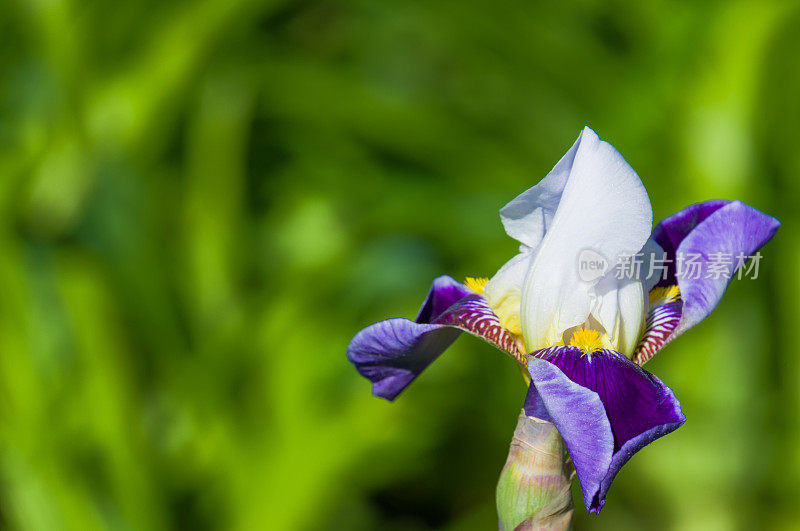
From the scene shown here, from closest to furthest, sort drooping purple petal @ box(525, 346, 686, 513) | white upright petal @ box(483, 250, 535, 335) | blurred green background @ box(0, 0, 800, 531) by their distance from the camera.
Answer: drooping purple petal @ box(525, 346, 686, 513) < white upright petal @ box(483, 250, 535, 335) < blurred green background @ box(0, 0, 800, 531)

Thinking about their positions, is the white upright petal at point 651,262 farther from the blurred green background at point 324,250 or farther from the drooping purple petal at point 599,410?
the blurred green background at point 324,250

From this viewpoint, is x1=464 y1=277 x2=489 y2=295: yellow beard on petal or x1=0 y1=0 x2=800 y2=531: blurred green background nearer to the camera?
x1=464 y1=277 x2=489 y2=295: yellow beard on petal

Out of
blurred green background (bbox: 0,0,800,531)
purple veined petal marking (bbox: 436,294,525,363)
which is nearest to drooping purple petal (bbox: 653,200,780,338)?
purple veined petal marking (bbox: 436,294,525,363)

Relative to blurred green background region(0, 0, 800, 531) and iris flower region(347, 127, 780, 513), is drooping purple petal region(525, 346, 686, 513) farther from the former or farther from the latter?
blurred green background region(0, 0, 800, 531)

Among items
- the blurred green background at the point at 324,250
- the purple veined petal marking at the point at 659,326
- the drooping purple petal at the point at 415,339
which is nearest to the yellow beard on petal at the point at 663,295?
the purple veined petal marking at the point at 659,326

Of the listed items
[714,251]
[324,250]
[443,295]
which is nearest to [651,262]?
[714,251]
